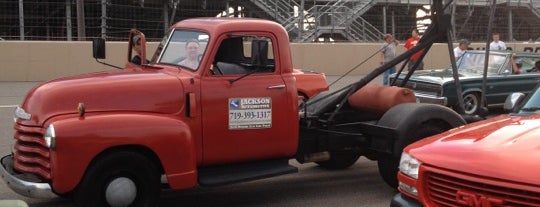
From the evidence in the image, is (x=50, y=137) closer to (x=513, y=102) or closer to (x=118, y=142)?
(x=118, y=142)

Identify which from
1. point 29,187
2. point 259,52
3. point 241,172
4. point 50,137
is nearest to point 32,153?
point 29,187

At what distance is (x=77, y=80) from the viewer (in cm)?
566

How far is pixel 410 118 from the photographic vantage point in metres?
6.53

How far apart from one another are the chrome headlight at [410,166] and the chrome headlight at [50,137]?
2653mm

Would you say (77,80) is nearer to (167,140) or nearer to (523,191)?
(167,140)

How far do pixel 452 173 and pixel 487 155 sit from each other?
0.72 feet

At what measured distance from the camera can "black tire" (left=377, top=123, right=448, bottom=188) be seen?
6.55 m

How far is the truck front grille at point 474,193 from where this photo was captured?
3.38m

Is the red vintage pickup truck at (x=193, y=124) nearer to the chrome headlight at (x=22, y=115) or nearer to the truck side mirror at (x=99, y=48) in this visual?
the chrome headlight at (x=22, y=115)

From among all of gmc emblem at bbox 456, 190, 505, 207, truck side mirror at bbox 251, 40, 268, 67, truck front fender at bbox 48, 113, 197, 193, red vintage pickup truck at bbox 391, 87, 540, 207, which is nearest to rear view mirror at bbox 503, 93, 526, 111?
red vintage pickup truck at bbox 391, 87, 540, 207

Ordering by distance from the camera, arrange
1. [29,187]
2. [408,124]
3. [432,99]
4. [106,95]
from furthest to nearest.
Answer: [432,99], [408,124], [106,95], [29,187]

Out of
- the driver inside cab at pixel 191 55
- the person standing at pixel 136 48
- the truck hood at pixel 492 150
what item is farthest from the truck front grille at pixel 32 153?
the truck hood at pixel 492 150

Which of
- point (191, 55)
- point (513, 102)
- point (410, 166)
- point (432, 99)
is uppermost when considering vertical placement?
point (191, 55)

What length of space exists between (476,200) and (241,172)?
2.84 metres
